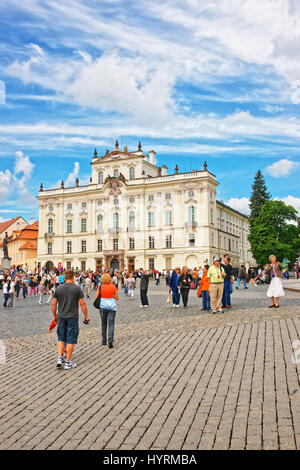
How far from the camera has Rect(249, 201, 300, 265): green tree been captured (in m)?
57.7

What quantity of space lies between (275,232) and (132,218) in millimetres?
22932

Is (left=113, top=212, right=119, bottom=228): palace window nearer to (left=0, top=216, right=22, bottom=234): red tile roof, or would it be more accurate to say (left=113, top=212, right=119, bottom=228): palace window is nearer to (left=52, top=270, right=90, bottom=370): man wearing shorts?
(left=0, top=216, right=22, bottom=234): red tile roof

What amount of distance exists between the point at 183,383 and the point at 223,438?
7.01 feet

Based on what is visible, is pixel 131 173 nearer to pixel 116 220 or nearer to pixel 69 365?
pixel 116 220

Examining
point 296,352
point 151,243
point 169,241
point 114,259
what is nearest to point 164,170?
point 151,243

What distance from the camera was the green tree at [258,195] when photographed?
72500 mm

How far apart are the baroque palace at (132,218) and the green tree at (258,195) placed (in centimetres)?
620

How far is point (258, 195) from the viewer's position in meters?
73.2

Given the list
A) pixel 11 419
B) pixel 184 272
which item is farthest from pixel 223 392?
pixel 184 272

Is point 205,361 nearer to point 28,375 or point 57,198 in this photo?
point 28,375

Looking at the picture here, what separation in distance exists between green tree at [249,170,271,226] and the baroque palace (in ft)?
20.3

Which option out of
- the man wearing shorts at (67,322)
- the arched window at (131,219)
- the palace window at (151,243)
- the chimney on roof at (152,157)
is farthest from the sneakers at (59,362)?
the chimney on roof at (152,157)

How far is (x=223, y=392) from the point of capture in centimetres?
624

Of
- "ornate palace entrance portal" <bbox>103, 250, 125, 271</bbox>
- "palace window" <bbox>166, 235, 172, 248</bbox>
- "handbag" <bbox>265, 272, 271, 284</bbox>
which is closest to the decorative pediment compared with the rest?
"palace window" <bbox>166, 235, 172, 248</bbox>
